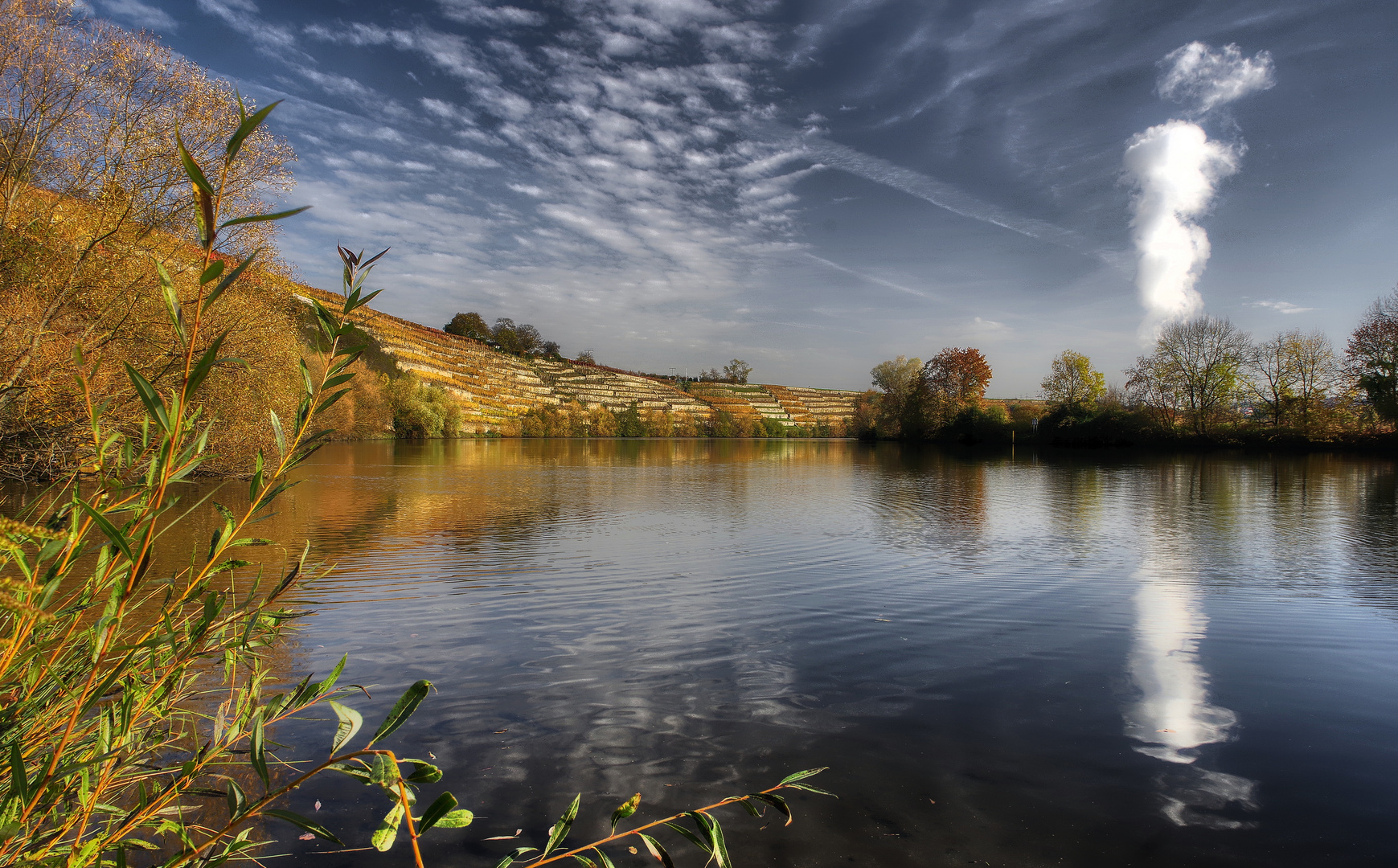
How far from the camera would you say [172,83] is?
14.0m

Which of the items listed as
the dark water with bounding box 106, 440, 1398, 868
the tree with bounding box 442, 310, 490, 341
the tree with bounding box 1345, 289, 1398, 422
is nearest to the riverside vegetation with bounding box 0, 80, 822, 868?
the dark water with bounding box 106, 440, 1398, 868

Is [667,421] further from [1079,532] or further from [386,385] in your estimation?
[1079,532]

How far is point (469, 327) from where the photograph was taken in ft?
469

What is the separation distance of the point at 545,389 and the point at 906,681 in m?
Answer: 128

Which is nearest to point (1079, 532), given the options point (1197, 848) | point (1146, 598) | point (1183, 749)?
point (1146, 598)

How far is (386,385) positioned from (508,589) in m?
72.8

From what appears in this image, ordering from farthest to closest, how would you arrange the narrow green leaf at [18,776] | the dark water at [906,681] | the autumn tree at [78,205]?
the autumn tree at [78,205] → the dark water at [906,681] → the narrow green leaf at [18,776]

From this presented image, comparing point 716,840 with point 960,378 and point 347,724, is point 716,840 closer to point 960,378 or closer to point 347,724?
point 347,724

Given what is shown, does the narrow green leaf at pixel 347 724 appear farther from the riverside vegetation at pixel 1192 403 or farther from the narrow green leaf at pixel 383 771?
the riverside vegetation at pixel 1192 403

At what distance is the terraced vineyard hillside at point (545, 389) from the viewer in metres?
104

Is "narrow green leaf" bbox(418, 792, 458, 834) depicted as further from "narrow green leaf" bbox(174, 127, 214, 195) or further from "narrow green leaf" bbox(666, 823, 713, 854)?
"narrow green leaf" bbox(174, 127, 214, 195)

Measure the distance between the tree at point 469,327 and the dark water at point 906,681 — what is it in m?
139

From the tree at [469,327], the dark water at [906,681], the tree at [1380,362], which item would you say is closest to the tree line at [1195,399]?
the tree at [1380,362]

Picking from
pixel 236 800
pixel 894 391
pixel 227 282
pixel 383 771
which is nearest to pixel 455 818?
pixel 383 771
